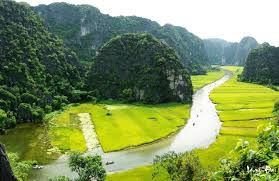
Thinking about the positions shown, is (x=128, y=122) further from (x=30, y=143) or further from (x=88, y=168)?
(x=88, y=168)

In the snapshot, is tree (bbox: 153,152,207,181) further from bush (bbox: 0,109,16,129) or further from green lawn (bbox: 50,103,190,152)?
bush (bbox: 0,109,16,129)

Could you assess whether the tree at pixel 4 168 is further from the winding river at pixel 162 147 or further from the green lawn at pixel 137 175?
the winding river at pixel 162 147

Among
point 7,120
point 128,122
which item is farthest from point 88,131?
point 7,120

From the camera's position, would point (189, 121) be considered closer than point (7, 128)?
No

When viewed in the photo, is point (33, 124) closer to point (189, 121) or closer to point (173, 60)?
point (189, 121)

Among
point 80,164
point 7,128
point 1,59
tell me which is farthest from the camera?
point 1,59

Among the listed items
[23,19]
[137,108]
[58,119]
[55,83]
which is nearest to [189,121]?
[137,108]
